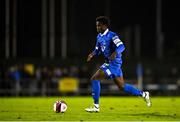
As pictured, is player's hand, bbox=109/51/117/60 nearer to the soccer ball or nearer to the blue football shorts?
the blue football shorts

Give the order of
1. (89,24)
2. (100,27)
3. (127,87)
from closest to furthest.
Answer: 1. (100,27)
2. (127,87)
3. (89,24)

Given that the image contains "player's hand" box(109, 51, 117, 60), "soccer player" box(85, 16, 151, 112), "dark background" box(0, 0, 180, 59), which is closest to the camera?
"player's hand" box(109, 51, 117, 60)

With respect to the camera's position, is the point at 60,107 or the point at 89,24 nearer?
the point at 60,107

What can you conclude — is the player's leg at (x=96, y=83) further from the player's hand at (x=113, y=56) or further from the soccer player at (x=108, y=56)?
the player's hand at (x=113, y=56)

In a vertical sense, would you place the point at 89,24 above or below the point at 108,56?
above

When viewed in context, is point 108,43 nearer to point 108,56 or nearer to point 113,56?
point 108,56

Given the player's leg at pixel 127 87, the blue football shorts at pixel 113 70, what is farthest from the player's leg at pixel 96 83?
the player's leg at pixel 127 87

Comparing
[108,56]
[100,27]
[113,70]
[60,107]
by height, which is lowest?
[60,107]

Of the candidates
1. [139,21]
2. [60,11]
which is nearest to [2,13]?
[60,11]

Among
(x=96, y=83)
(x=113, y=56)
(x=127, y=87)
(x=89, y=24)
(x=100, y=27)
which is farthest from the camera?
(x=89, y=24)

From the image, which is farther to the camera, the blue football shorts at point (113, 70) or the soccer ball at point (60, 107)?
the blue football shorts at point (113, 70)

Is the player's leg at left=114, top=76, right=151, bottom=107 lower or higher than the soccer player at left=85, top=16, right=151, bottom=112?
lower

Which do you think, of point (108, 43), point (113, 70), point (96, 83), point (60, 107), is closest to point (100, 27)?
point (108, 43)

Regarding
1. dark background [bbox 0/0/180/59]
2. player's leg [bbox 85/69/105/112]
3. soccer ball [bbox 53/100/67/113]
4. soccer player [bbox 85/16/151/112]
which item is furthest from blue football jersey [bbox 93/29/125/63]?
dark background [bbox 0/0/180/59]
